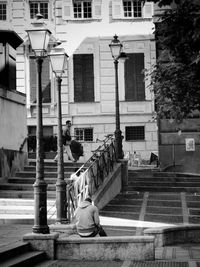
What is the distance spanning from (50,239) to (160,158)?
17486mm

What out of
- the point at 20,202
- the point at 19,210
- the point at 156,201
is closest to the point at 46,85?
the point at 156,201

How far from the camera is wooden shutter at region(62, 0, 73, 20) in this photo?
3600 cm

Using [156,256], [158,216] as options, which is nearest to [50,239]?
[156,256]

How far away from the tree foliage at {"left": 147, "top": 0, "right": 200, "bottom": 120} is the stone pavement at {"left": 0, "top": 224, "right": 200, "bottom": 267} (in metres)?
3.81

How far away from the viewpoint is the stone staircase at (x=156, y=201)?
19.2 meters

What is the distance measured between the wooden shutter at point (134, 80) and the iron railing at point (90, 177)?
30.1ft

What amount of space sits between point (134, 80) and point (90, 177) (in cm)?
1469

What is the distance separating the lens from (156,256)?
13977mm

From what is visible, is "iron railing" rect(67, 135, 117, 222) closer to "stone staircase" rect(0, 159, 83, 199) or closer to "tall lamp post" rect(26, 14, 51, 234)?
"stone staircase" rect(0, 159, 83, 199)

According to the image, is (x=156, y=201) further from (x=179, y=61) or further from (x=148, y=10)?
(x=148, y=10)

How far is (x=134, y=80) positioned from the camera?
34.7 meters

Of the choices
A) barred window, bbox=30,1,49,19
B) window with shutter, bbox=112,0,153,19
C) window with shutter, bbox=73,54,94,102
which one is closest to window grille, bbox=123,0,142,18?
window with shutter, bbox=112,0,153,19

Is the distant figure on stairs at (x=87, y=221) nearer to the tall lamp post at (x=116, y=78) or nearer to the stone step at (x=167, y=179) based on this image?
the tall lamp post at (x=116, y=78)

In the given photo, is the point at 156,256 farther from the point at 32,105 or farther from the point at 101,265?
the point at 32,105
